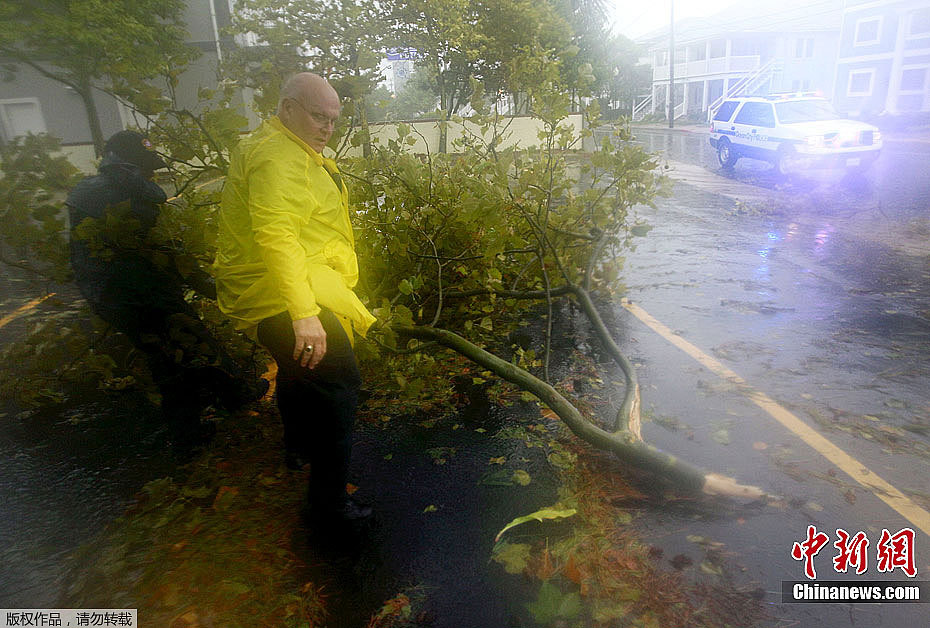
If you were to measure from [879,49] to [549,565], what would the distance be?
45.8 m

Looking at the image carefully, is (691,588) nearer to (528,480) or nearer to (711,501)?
(711,501)

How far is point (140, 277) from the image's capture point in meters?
3.48

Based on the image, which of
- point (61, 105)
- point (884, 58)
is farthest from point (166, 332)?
point (884, 58)

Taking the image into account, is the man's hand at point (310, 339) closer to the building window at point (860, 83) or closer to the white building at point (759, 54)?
the white building at point (759, 54)

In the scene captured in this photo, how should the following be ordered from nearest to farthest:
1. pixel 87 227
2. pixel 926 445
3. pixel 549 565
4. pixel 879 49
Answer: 1. pixel 549 565
2. pixel 87 227
3. pixel 926 445
4. pixel 879 49

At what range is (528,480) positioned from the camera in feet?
10.9

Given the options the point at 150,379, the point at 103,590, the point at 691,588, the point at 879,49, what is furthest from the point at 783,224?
the point at 879,49

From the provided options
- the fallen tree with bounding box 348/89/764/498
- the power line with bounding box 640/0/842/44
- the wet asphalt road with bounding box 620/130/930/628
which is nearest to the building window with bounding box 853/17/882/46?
the power line with bounding box 640/0/842/44

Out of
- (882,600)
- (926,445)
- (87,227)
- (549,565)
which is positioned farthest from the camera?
(926,445)

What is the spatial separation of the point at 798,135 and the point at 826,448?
12935 mm

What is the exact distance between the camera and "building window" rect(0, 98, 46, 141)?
26.1 m

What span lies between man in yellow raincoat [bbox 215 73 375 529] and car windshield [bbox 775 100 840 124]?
15458 millimetres

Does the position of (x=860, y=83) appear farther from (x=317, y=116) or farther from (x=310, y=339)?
(x=310, y=339)
